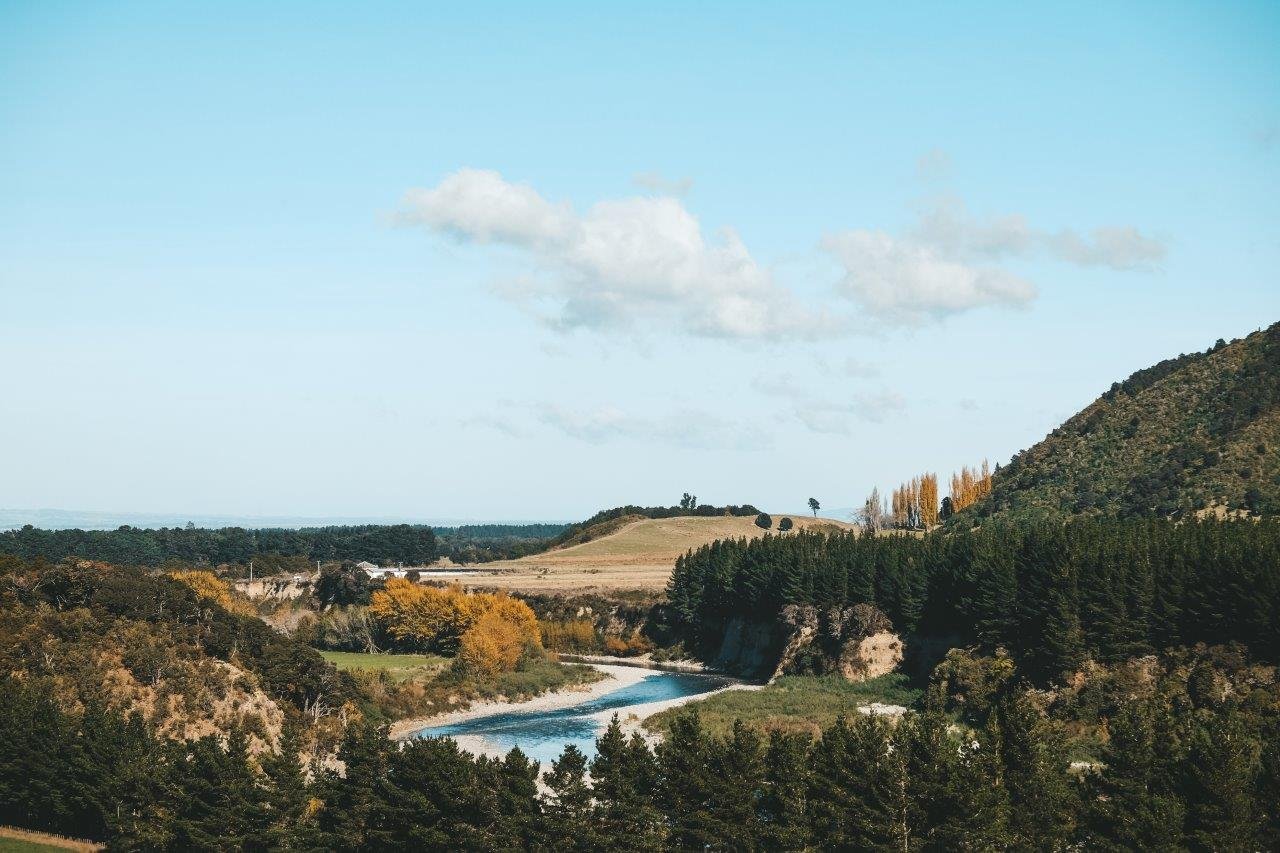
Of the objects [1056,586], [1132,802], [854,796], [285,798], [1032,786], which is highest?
[1056,586]

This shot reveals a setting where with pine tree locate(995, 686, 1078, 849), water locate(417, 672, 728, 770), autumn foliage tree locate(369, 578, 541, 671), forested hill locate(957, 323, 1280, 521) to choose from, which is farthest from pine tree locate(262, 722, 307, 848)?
forested hill locate(957, 323, 1280, 521)

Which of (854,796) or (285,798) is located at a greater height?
(854,796)

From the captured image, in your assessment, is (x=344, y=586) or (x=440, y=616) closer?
(x=440, y=616)

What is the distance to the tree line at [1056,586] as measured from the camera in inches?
3489

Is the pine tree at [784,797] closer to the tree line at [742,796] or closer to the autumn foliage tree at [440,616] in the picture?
the tree line at [742,796]

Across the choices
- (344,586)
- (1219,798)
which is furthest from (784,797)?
(344,586)

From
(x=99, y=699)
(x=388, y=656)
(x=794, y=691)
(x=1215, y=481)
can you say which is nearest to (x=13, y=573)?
(x=99, y=699)

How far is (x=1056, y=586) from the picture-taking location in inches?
3935

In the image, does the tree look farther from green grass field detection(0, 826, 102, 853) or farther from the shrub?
the shrub

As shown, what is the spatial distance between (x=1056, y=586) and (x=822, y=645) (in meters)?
29.8

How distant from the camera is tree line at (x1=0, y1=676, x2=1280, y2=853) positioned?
47.6 m

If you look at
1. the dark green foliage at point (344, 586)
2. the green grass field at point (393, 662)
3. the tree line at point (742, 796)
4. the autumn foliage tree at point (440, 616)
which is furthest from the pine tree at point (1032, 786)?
the dark green foliage at point (344, 586)

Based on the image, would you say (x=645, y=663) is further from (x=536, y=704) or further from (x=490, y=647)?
(x=536, y=704)

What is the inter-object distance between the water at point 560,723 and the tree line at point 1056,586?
19003mm
